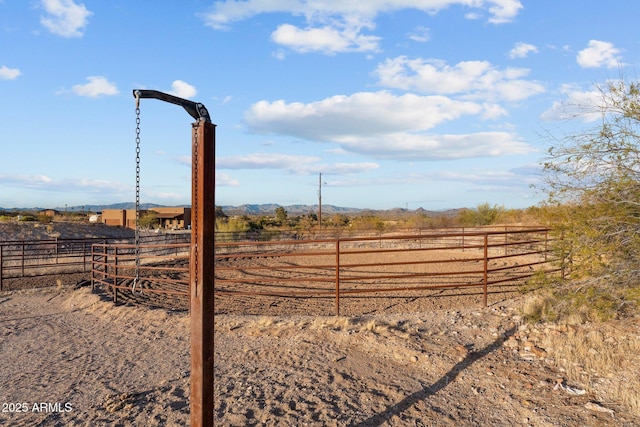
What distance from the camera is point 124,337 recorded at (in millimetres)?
7062

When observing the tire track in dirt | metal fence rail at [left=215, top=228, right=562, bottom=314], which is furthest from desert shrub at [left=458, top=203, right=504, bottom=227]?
the tire track in dirt

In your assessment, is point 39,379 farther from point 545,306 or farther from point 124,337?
point 545,306

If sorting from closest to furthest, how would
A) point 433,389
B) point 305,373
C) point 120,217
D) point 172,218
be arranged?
point 433,389 < point 305,373 < point 120,217 < point 172,218

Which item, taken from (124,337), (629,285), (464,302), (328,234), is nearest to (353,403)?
(124,337)

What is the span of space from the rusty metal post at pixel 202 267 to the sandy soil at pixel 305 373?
679 millimetres

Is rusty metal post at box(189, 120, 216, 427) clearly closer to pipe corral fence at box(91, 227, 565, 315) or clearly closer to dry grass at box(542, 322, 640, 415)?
pipe corral fence at box(91, 227, 565, 315)

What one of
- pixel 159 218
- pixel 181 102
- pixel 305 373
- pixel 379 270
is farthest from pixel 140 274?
pixel 159 218

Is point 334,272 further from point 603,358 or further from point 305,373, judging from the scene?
point 603,358

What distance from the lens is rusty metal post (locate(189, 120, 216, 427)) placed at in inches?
137

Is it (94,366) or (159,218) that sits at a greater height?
(159,218)

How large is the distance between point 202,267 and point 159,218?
57.2 m

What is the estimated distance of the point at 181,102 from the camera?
357cm

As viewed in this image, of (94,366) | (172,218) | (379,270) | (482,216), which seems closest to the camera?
(94,366)

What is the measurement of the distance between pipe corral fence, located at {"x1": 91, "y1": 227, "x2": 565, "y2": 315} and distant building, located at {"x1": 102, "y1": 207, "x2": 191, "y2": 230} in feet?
119
